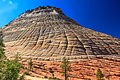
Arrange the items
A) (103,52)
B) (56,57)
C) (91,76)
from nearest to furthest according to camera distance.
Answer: (91,76) → (56,57) → (103,52)

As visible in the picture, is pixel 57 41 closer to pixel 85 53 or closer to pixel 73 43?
pixel 73 43

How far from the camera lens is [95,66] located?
10756 cm

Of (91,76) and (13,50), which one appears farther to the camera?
(13,50)

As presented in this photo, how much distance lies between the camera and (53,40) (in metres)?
135

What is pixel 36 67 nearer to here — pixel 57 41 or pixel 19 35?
pixel 57 41

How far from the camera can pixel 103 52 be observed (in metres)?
127

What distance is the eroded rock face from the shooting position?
124125 millimetres

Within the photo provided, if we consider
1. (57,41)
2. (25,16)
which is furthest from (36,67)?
(25,16)

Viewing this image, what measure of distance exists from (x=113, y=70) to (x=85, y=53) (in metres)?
20.2

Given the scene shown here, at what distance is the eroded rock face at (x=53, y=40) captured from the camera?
124125 mm

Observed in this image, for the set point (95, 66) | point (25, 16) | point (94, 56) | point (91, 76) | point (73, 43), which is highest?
point (25, 16)

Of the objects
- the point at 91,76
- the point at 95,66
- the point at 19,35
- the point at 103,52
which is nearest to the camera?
the point at 91,76

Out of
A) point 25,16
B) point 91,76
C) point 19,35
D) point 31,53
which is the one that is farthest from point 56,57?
point 25,16

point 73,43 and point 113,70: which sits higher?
point 73,43
